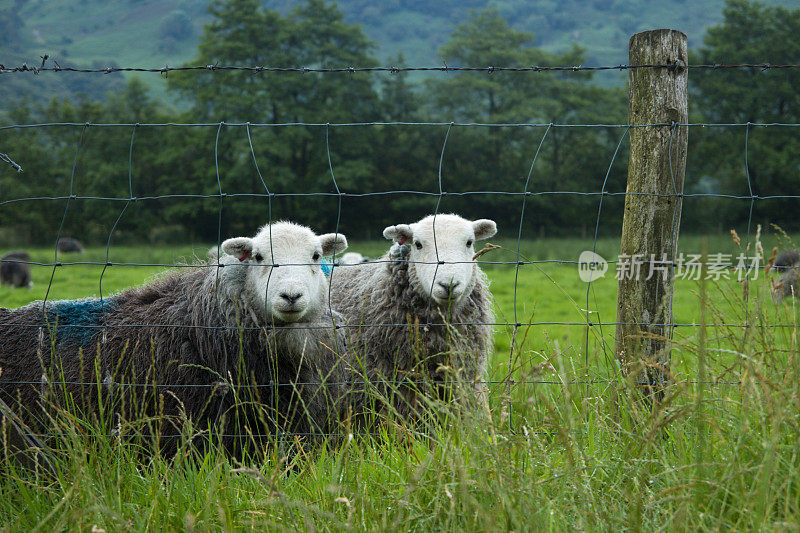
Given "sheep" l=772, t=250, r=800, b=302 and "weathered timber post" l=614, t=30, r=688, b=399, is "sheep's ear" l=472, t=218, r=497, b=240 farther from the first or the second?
"sheep" l=772, t=250, r=800, b=302

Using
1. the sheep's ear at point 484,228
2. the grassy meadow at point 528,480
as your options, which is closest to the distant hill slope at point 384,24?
the sheep's ear at point 484,228

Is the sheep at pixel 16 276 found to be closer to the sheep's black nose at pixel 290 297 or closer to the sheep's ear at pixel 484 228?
the sheep's ear at pixel 484 228

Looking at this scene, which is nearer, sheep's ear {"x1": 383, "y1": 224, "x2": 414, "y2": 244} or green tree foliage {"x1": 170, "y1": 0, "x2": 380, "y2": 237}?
sheep's ear {"x1": 383, "y1": 224, "x2": 414, "y2": 244}

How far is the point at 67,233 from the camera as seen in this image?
29875 millimetres

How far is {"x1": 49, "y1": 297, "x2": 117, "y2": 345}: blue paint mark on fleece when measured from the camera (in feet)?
11.8

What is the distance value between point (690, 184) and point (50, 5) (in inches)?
5601

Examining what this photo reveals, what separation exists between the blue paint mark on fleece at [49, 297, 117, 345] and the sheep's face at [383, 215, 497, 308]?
1991 millimetres

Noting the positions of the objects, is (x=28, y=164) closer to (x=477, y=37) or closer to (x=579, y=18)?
(x=477, y=37)

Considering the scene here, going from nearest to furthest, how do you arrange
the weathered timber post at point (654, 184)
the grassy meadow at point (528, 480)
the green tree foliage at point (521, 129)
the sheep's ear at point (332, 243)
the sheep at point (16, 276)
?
the grassy meadow at point (528, 480) → the weathered timber post at point (654, 184) → the sheep's ear at point (332, 243) → the sheep at point (16, 276) → the green tree foliage at point (521, 129)

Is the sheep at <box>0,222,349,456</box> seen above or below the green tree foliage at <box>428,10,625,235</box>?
below

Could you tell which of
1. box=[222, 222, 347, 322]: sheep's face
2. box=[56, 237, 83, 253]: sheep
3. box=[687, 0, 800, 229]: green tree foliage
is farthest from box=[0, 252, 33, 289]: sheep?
box=[687, 0, 800, 229]: green tree foliage

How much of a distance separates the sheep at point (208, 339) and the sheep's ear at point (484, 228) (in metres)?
1.51

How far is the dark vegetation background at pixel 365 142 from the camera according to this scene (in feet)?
91.6

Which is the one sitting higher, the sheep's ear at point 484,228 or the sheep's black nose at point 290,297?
the sheep's ear at point 484,228
